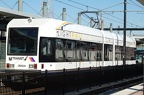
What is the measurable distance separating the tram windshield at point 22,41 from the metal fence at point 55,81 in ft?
7.31

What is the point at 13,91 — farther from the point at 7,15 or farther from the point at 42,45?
the point at 7,15

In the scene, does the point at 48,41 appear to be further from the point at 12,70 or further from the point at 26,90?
the point at 26,90

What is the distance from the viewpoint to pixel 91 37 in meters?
21.0

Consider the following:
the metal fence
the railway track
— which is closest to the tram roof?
the metal fence

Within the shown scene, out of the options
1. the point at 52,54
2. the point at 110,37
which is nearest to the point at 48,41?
the point at 52,54

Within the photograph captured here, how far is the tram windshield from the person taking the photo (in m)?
15.9

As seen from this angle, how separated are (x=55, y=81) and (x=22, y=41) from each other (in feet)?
→ 14.2

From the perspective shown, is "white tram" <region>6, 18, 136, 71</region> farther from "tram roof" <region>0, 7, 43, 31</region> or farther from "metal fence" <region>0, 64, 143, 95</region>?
"tram roof" <region>0, 7, 43, 31</region>

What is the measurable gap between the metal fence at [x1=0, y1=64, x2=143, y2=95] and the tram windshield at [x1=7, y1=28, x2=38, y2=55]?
2229 millimetres

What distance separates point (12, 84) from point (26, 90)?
0.76m

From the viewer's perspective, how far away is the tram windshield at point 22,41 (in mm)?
15886

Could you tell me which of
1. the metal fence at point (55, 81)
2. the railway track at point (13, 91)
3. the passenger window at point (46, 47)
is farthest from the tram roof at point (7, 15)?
the railway track at point (13, 91)

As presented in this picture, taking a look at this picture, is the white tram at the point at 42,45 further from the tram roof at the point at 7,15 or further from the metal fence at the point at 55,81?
the tram roof at the point at 7,15

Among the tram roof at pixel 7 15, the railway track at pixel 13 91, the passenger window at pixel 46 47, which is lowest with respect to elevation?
the railway track at pixel 13 91
